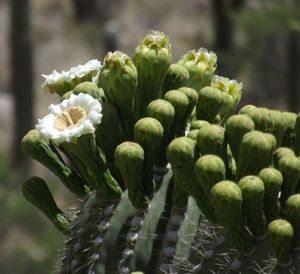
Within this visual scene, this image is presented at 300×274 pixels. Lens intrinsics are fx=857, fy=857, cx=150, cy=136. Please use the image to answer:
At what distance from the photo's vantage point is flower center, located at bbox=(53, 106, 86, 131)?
2.13 m

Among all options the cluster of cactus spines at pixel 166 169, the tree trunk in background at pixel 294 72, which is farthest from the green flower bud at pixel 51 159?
the tree trunk in background at pixel 294 72

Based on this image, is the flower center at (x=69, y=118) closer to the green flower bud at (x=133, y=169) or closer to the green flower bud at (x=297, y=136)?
the green flower bud at (x=133, y=169)

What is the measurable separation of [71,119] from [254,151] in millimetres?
502

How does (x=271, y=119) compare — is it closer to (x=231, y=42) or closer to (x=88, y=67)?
(x=88, y=67)

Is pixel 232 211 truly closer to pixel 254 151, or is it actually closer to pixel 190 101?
pixel 254 151

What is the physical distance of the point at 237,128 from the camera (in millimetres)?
1979

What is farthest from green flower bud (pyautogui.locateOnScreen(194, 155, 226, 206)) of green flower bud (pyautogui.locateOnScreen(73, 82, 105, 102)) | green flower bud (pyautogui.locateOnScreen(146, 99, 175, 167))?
green flower bud (pyautogui.locateOnScreen(73, 82, 105, 102))

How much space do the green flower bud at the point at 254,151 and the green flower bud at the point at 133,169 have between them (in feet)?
0.80

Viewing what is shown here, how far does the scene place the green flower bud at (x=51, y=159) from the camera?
227 centimetres

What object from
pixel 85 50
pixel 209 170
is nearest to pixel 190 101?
pixel 209 170

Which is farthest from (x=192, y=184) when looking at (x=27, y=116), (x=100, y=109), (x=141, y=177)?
(x=27, y=116)

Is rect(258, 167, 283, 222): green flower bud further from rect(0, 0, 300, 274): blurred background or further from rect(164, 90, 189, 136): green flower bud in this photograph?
rect(0, 0, 300, 274): blurred background

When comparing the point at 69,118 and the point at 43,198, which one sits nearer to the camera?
the point at 69,118

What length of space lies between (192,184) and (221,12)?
36.8 feet
